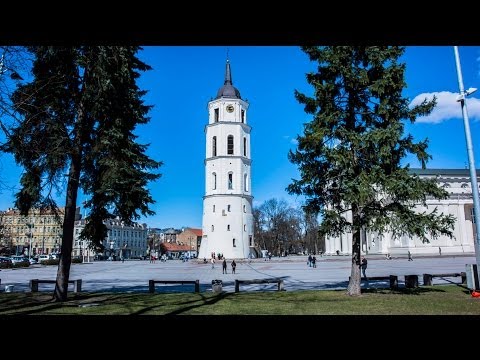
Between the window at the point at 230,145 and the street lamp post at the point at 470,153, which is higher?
the window at the point at 230,145

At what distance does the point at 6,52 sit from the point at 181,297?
37.7 feet

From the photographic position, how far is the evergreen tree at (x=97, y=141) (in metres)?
13.9

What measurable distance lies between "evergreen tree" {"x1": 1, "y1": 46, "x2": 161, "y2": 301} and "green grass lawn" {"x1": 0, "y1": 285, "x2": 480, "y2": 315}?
7.74ft

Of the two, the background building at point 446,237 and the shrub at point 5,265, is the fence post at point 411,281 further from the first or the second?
the shrub at point 5,265

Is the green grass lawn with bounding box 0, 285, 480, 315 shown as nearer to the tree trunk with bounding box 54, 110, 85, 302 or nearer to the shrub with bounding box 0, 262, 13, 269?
the tree trunk with bounding box 54, 110, 85, 302

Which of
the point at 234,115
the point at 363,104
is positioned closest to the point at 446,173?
the point at 234,115

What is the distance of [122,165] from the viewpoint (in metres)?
16.7

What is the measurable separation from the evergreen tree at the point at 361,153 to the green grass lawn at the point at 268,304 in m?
2.04

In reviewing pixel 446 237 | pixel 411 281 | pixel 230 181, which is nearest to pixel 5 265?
pixel 230 181

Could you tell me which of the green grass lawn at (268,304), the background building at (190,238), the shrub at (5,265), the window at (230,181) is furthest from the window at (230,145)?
the background building at (190,238)

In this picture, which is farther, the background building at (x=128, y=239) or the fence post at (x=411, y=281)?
the background building at (x=128, y=239)
